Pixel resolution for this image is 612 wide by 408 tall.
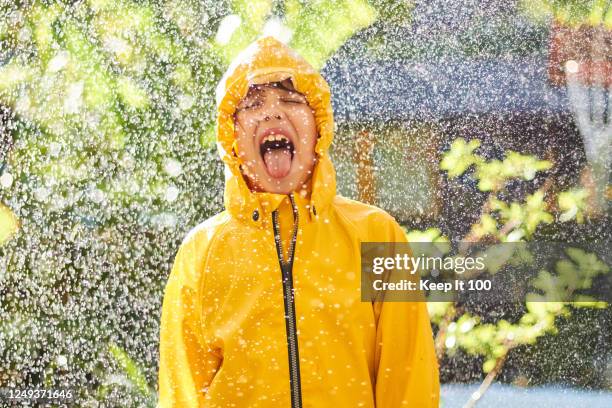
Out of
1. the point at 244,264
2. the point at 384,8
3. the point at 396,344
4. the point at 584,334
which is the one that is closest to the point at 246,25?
the point at 384,8

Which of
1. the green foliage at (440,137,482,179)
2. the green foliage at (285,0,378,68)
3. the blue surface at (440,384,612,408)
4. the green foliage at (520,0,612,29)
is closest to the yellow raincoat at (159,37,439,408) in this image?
the green foliage at (285,0,378,68)

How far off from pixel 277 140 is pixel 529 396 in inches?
75.1

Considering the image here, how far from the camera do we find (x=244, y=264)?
1482 mm

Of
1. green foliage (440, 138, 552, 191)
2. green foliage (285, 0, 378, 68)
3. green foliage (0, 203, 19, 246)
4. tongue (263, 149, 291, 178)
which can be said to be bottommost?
A: tongue (263, 149, 291, 178)

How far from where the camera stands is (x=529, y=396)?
9.54 feet

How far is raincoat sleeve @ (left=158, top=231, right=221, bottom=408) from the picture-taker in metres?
1.51

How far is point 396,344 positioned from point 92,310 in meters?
1.52

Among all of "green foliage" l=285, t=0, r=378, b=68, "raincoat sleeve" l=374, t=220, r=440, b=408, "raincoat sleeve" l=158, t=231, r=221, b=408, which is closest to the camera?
"raincoat sleeve" l=374, t=220, r=440, b=408

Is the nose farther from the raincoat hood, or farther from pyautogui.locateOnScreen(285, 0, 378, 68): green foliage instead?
pyautogui.locateOnScreen(285, 0, 378, 68): green foliage

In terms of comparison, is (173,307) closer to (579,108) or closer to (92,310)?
(92,310)

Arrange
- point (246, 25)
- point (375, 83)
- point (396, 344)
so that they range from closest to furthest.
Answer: point (396, 344)
point (246, 25)
point (375, 83)

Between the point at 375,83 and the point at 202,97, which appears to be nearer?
the point at 202,97

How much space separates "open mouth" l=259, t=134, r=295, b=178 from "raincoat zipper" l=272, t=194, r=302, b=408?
0.33ft

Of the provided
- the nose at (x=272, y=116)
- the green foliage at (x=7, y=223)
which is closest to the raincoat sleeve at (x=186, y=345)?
the nose at (x=272, y=116)
